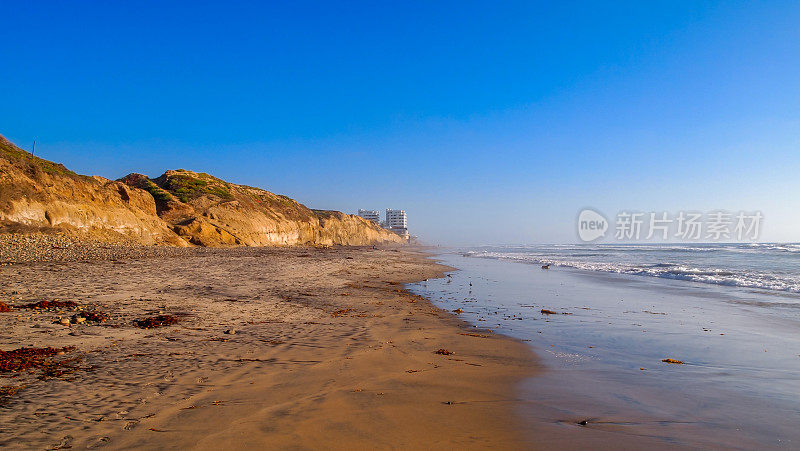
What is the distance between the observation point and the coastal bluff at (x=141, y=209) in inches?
799

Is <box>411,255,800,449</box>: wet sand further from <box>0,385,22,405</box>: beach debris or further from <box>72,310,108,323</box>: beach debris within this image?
<box>72,310,108,323</box>: beach debris

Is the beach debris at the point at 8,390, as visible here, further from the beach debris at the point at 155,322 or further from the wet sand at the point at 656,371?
the wet sand at the point at 656,371

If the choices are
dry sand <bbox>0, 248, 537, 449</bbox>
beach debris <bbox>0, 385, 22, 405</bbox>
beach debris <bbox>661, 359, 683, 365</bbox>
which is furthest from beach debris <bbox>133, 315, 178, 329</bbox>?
beach debris <bbox>661, 359, 683, 365</bbox>

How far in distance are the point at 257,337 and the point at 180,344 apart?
1.17 m

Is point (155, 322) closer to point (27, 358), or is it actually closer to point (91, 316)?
point (91, 316)

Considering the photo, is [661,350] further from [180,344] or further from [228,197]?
[228,197]

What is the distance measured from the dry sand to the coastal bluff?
1567cm

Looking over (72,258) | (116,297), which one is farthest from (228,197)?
(116,297)

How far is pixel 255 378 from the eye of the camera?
440 centimetres

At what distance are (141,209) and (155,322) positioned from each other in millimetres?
27980

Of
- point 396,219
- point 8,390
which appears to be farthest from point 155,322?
point 396,219

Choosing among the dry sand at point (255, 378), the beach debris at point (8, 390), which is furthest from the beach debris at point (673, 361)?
the beach debris at point (8, 390)

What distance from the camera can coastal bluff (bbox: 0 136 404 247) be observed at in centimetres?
2030

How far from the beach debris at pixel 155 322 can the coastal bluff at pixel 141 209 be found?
1853 centimetres
